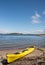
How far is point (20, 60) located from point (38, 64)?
1709mm

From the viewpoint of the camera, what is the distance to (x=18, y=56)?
14.0 metres

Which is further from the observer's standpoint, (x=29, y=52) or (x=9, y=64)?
(x=29, y=52)

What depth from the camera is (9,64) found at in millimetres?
13906

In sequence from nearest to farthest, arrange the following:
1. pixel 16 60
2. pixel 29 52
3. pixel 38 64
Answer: pixel 38 64 → pixel 16 60 → pixel 29 52

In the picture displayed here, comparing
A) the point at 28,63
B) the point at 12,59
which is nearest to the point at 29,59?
the point at 28,63

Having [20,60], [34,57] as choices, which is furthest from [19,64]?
[34,57]

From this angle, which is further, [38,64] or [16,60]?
[16,60]

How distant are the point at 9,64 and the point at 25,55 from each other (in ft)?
5.45

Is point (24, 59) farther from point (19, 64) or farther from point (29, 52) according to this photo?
point (29, 52)

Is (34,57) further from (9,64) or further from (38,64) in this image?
(9,64)

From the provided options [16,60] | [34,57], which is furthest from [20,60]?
[34,57]

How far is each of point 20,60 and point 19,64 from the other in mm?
418

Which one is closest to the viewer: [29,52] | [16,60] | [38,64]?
[38,64]

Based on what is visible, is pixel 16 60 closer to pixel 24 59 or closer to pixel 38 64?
pixel 24 59
